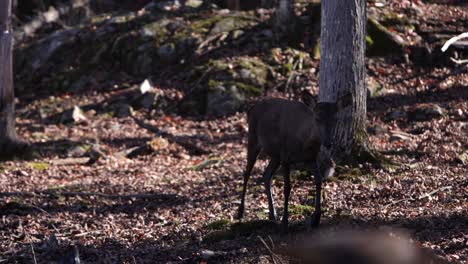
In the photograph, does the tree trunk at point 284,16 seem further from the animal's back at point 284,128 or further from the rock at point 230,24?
the animal's back at point 284,128

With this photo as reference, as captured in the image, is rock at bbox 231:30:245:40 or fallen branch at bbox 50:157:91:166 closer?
fallen branch at bbox 50:157:91:166

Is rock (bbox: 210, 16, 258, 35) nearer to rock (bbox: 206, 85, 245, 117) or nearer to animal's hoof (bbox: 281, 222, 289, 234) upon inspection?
rock (bbox: 206, 85, 245, 117)

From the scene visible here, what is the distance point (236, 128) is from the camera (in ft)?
55.0

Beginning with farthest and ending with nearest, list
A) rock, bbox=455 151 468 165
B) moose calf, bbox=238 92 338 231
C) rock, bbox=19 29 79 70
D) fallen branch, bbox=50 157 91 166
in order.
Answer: rock, bbox=19 29 79 70, fallen branch, bbox=50 157 91 166, rock, bbox=455 151 468 165, moose calf, bbox=238 92 338 231

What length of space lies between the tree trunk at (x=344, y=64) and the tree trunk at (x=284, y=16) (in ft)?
30.6

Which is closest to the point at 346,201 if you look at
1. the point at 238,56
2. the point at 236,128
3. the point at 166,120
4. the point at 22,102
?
the point at 236,128

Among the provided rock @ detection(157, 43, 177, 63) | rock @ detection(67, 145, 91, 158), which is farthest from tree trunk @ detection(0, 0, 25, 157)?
rock @ detection(157, 43, 177, 63)

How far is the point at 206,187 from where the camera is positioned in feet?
38.3

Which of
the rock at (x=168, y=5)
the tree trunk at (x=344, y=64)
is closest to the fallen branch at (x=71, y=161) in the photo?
the tree trunk at (x=344, y=64)

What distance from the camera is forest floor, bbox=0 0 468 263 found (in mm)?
7942

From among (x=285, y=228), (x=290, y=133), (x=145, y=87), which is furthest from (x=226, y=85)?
(x=285, y=228)

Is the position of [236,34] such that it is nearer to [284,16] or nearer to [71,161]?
[284,16]

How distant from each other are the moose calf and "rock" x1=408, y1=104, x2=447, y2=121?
7.30 meters

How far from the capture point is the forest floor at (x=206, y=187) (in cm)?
794
